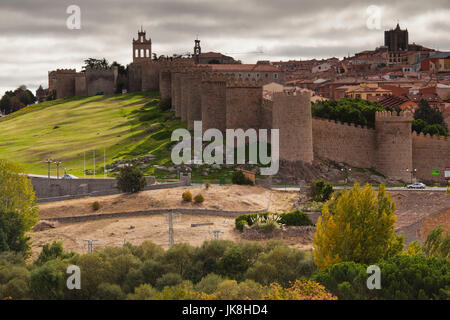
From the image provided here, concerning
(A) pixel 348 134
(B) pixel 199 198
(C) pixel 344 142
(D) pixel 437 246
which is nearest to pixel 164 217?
(B) pixel 199 198

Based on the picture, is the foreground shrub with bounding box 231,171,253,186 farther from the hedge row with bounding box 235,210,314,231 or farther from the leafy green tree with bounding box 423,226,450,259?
the leafy green tree with bounding box 423,226,450,259

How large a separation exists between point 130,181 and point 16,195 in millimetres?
7017

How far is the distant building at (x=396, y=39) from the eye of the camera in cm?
16112

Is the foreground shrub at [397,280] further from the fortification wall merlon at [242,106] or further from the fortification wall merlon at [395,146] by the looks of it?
the fortification wall merlon at [242,106]

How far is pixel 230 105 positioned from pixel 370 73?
78.4m

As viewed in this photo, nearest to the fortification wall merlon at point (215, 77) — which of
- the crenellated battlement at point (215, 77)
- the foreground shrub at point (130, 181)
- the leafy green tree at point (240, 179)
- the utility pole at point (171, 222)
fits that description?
the crenellated battlement at point (215, 77)

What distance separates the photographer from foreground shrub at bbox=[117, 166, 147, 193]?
43.9m

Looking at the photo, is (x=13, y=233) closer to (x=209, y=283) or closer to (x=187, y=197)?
(x=187, y=197)

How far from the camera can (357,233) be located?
28078 mm

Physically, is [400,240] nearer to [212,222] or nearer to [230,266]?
[230,266]

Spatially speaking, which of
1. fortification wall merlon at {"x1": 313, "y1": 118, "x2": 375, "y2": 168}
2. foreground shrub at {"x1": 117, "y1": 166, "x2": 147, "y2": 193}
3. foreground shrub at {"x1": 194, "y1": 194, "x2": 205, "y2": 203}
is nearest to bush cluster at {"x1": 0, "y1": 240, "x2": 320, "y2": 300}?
foreground shrub at {"x1": 194, "y1": 194, "x2": 205, "y2": 203}

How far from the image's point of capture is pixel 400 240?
29109mm

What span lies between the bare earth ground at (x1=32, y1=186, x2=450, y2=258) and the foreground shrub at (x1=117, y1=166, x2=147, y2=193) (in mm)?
683

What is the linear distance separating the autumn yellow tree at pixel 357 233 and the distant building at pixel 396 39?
451ft
